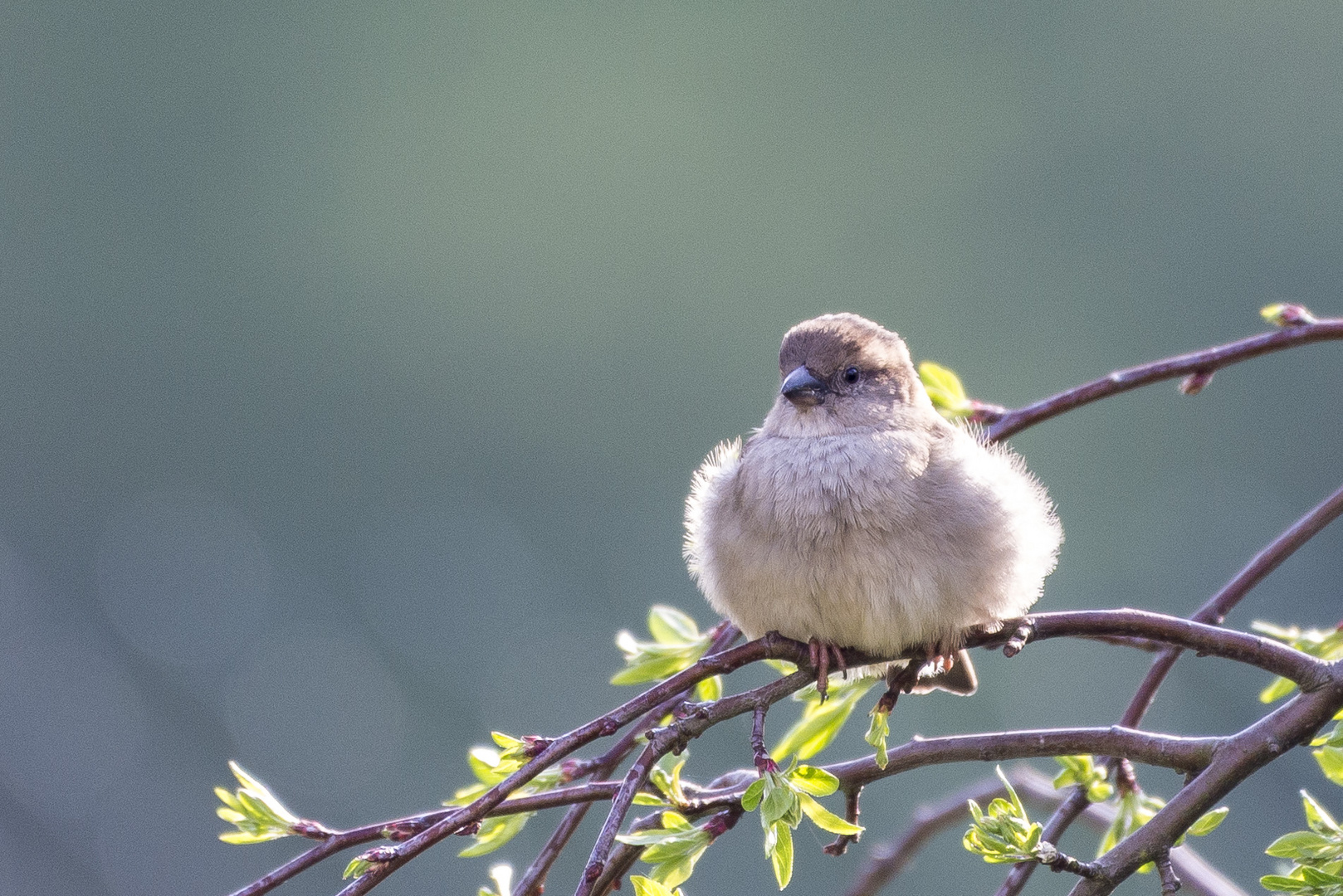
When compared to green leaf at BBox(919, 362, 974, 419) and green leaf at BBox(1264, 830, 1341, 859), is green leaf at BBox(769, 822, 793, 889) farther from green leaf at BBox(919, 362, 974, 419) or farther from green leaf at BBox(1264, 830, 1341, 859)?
green leaf at BBox(919, 362, 974, 419)

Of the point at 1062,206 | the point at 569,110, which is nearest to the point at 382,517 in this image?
the point at 569,110

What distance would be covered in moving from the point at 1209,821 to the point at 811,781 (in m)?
0.57

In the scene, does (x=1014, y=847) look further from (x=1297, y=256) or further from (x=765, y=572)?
(x=1297, y=256)

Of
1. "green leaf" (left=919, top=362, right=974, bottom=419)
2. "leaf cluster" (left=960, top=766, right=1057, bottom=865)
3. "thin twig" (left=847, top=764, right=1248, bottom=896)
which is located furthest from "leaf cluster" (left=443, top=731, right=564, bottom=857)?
"green leaf" (left=919, top=362, right=974, bottom=419)

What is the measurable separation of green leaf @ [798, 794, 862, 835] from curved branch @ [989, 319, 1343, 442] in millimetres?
866

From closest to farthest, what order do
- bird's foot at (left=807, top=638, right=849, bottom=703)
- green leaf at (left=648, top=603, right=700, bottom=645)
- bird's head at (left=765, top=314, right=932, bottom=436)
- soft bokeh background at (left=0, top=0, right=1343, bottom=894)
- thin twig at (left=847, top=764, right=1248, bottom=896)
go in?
1. bird's foot at (left=807, top=638, right=849, bottom=703)
2. green leaf at (left=648, top=603, right=700, bottom=645)
3. thin twig at (left=847, top=764, right=1248, bottom=896)
4. bird's head at (left=765, top=314, right=932, bottom=436)
5. soft bokeh background at (left=0, top=0, right=1343, bottom=894)

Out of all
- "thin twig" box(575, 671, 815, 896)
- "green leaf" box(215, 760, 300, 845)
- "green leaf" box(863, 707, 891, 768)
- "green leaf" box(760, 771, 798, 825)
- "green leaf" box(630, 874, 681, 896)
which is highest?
"green leaf" box(215, 760, 300, 845)

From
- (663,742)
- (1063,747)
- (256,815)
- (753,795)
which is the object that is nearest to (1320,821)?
(1063,747)

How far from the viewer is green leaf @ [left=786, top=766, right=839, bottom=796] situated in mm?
1804

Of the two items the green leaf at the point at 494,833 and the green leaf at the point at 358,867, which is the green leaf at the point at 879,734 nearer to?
the green leaf at the point at 494,833

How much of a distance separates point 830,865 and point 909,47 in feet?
39.9

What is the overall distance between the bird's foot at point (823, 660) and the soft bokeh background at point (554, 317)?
27.2 feet

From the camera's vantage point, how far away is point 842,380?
3.22m

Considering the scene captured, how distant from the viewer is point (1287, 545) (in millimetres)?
2322
